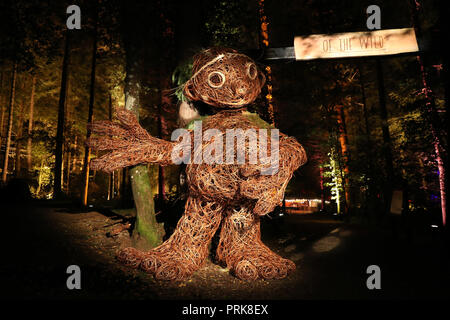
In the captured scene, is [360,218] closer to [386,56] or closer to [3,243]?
[386,56]

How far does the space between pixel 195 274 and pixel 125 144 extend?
81.2 inches

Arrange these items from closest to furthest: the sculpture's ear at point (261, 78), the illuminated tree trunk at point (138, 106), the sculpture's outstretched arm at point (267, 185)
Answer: the sculpture's outstretched arm at point (267, 185)
the sculpture's ear at point (261, 78)
the illuminated tree trunk at point (138, 106)

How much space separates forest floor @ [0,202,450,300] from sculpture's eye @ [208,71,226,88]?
2622mm

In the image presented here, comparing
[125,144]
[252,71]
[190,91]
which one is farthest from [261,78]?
[125,144]

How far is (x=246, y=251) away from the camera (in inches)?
143

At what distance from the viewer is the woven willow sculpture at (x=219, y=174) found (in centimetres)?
328

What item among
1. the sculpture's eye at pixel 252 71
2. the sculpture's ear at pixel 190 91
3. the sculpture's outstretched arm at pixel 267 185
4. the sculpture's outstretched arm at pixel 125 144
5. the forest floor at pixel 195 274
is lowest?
the forest floor at pixel 195 274

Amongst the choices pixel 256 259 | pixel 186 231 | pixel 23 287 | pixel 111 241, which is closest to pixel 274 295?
pixel 256 259

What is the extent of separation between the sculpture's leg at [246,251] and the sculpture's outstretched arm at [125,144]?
1.29 metres

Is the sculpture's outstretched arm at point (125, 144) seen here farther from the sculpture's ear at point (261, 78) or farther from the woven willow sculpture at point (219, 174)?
the sculpture's ear at point (261, 78)

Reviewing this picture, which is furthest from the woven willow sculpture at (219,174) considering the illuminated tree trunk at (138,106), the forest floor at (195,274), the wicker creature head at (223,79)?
the illuminated tree trunk at (138,106)

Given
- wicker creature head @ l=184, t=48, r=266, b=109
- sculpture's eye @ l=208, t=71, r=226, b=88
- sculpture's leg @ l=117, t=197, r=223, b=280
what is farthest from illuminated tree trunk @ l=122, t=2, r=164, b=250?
sculpture's eye @ l=208, t=71, r=226, b=88

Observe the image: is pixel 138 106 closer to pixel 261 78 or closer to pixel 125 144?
pixel 125 144
